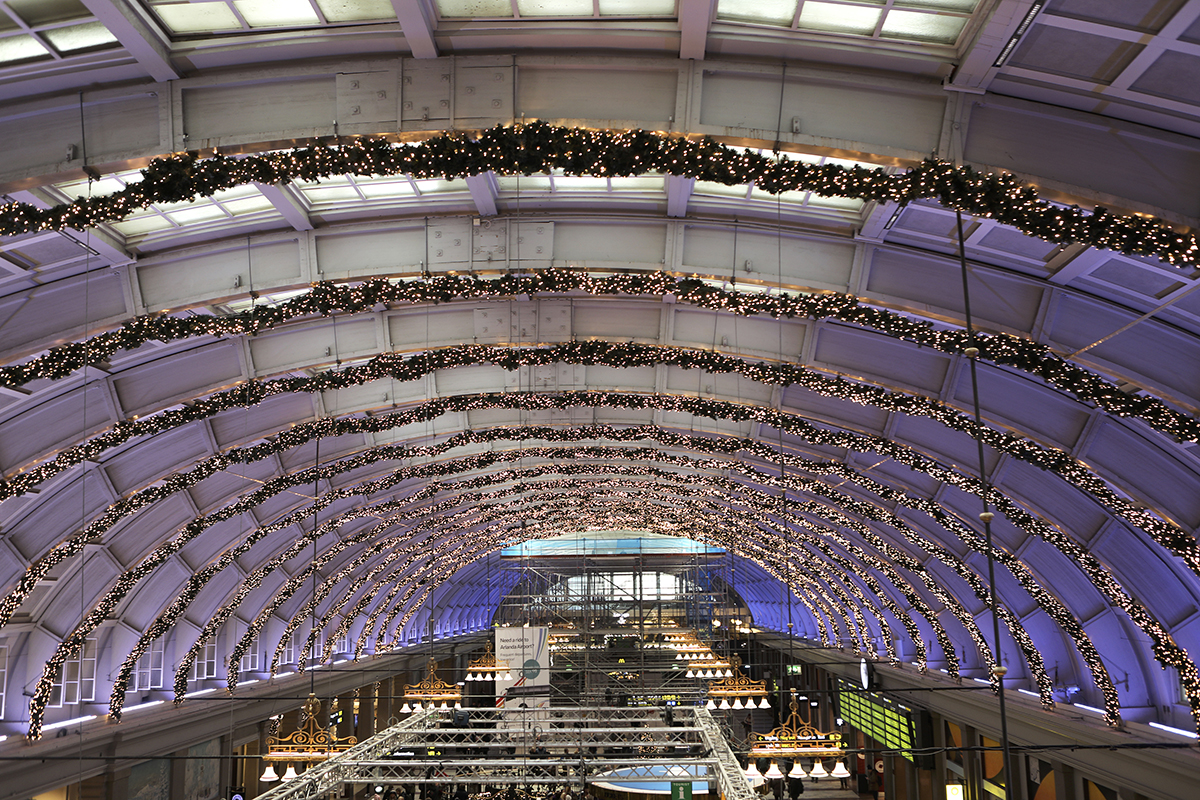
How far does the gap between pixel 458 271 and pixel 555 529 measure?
32475mm

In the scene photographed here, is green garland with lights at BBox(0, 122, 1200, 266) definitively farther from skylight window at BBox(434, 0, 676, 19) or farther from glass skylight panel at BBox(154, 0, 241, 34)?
glass skylight panel at BBox(154, 0, 241, 34)

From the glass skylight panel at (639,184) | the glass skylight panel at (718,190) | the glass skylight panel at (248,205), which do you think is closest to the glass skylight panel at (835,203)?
the glass skylight panel at (718,190)

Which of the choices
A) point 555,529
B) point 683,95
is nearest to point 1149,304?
point 683,95

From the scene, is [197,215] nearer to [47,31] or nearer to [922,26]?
[47,31]

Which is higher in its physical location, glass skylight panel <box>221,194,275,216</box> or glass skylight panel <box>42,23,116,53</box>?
glass skylight panel <box>42,23,116,53</box>

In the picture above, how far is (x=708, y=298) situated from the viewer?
1243 cm

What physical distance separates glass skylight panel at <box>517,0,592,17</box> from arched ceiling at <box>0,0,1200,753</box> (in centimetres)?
5

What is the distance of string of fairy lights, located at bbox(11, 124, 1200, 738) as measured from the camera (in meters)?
8.59

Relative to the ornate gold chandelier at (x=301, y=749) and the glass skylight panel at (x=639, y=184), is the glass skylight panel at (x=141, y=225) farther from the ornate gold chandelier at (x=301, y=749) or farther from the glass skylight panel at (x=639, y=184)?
the ornate gold chandelier at (x=301, y=749)

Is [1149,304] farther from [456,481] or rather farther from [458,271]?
[456,481]

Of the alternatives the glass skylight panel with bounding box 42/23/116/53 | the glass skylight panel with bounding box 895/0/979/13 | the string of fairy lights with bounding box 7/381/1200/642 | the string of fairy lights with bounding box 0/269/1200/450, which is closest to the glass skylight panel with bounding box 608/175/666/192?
the string of fairy lights with bounding box 0/269/1200/450

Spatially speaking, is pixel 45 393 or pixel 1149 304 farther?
pixel 45 393

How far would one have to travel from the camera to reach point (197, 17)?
852 cm

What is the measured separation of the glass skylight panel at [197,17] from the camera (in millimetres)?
8320
